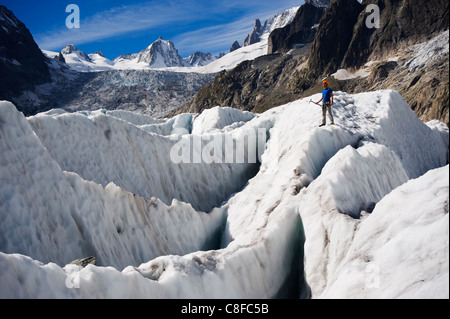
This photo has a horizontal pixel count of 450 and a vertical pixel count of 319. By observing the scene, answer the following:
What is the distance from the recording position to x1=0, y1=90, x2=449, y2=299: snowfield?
18.1 ft

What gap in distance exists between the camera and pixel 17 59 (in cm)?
13488

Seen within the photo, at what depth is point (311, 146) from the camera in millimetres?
12648

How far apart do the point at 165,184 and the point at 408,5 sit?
215 ft

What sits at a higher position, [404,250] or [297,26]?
[297,26]

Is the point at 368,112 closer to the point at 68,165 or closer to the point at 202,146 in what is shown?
the point at 202,146

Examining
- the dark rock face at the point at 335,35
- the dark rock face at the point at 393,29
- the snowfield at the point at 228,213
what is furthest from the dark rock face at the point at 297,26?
→ the snowfield at the point at 228,213

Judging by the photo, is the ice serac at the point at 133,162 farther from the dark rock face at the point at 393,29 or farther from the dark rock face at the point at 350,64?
the dark rock face at the point at 393,29

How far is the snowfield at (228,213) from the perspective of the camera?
5.50 meters

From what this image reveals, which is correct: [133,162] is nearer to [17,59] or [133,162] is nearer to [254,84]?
[254,84]

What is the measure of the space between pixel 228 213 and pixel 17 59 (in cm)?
15445

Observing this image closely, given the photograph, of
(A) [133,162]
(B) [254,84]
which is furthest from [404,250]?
(B) [254,84]

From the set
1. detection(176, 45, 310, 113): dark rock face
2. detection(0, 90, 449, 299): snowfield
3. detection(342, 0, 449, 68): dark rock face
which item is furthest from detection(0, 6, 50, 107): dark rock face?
detection(0, 90, 449, 299): snowfield

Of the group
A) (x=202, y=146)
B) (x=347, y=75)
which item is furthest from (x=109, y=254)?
(x=347, y=75)

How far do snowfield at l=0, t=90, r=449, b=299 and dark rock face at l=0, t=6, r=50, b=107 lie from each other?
120417 mm
